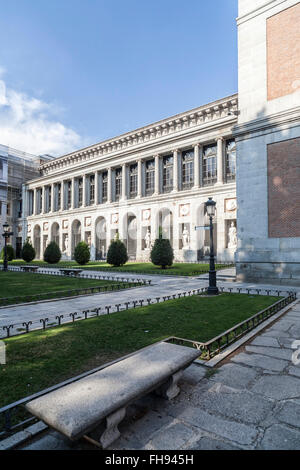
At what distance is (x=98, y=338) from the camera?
18.7ft

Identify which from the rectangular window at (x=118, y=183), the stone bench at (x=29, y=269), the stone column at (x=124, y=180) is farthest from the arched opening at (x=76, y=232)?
the stone bench at (x=29, y=269)

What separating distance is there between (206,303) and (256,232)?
7448mm

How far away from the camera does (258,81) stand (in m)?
15.6

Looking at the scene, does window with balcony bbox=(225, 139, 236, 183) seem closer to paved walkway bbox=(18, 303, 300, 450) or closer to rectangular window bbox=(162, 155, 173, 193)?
rectangular window bbox=(162, 155, 173, 193)

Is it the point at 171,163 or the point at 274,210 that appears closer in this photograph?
the point at 274,210

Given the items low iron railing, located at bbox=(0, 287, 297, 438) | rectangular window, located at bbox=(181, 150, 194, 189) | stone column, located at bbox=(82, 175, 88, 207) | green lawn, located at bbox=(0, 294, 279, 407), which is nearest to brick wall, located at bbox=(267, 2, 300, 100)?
low iron railing, located at bbox=(0, 287, 297, 438)

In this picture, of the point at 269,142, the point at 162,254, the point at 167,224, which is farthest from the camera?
the point at 167,224

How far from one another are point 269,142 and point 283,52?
15.3 feet

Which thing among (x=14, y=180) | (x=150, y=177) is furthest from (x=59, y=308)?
(x=14, y=180)

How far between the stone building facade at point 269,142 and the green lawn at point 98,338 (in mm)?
6358

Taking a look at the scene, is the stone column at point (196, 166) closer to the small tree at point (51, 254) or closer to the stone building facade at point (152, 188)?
the stone building facade at point (152, 188)

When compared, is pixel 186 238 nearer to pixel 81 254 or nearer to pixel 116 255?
pixel 116 255

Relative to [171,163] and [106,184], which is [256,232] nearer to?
[171,163]
